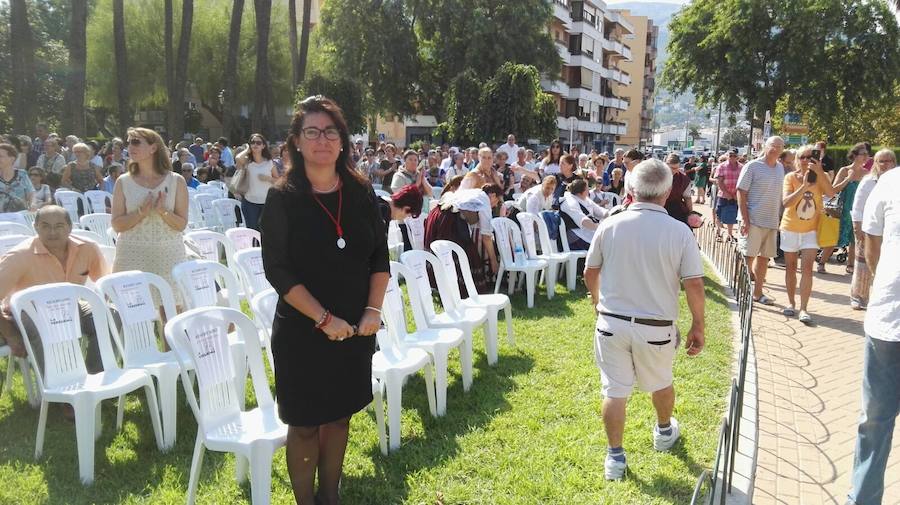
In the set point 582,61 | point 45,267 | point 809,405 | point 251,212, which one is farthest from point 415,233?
point 582,61

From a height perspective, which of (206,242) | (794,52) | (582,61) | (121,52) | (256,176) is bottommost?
(206,242)

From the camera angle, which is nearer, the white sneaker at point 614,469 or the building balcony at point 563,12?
the white sneaker at point 614,469

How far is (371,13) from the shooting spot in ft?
113

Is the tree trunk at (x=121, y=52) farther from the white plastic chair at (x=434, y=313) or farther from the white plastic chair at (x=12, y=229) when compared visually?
the white plastic chair at (x=434, y=313)

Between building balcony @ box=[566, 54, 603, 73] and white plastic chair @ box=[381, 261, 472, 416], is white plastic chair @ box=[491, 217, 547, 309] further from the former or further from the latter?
building balcony @ box=[566, 54, 603, 73]

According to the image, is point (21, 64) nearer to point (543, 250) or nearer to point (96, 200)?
point (96, 200)

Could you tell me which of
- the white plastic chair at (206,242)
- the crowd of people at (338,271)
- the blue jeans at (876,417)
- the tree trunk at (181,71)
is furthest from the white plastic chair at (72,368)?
the tree trunk at (181,71)

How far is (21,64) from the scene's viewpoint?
1862cm

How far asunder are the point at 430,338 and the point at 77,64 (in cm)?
1766

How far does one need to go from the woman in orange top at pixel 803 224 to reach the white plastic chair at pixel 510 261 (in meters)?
2.69

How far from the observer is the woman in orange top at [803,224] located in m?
7.27

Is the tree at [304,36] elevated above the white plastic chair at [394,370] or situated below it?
above

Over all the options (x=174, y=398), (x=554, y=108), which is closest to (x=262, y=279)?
(x=174, y=398)

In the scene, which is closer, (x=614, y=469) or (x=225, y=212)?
(x=614, y=469)
